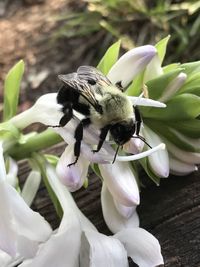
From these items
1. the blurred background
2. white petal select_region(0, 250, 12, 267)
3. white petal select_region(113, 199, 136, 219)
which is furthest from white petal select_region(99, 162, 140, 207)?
the blurred background

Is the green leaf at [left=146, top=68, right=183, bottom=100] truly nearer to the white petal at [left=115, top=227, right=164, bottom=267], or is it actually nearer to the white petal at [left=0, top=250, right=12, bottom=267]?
the white petal at [left=115, top=227, right=164, bottom=267]

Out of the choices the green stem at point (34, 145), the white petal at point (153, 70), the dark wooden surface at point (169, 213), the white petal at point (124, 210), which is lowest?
the dark wooden surface at point (169, 213)

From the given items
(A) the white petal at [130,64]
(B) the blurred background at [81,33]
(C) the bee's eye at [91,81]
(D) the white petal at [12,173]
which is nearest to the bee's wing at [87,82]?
(C) the bee's eye at [91,81]

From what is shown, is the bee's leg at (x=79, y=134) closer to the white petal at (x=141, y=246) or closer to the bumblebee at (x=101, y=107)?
the bumblebee at (x=101, y=107)

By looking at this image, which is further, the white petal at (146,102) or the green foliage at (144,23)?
the green foliage at (144,23)

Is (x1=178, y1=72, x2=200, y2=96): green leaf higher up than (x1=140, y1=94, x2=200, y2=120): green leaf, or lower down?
higher up

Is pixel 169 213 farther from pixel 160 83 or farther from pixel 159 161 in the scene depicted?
pixel 160 83
